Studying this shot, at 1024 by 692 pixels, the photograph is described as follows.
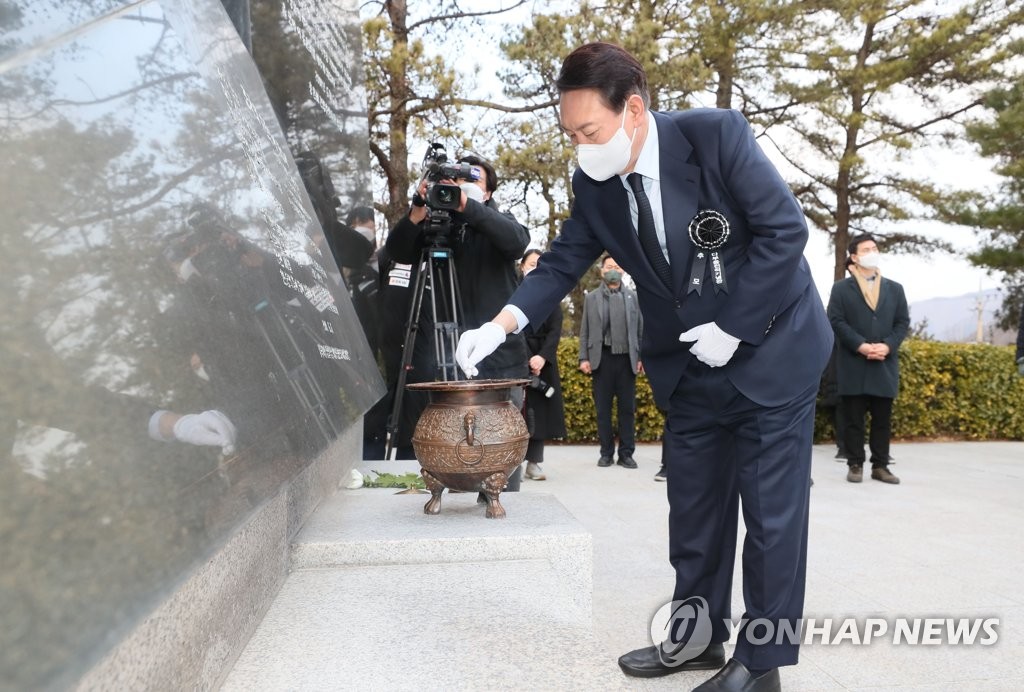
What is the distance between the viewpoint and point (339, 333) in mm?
3572

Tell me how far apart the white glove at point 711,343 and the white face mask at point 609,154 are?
0.47 m

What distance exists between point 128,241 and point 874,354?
18.7 ft

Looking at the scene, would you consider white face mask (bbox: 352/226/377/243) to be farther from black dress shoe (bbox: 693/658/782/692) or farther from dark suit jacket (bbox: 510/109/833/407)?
black dress shoe (bbox: 693/658/782/692)

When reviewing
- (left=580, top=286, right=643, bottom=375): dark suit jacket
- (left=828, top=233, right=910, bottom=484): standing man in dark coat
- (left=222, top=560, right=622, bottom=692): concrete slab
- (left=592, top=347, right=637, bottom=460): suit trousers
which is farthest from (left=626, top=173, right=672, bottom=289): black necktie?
(left=592, top=347, right=637, bottom=460): suit trousers

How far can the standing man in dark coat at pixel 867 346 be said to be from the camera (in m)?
6.16

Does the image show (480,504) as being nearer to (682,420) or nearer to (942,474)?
(682,420)

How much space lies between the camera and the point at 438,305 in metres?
3.92

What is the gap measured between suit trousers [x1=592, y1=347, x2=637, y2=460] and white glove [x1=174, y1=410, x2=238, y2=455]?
569cm

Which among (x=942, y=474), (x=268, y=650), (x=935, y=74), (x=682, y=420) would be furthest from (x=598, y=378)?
(x=935, y=74)

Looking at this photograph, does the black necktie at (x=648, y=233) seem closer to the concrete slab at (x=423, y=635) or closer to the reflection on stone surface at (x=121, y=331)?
the concrete slab at (x=423, y=635)

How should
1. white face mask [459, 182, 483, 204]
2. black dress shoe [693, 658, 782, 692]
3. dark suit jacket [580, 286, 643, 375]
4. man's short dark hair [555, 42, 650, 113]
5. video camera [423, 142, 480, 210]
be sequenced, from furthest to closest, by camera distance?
dark suit jacket [580, 286, 643, 375], white face mask [459, 182, 483, 204], video camera [423, 142, 480, 210], black dress shoe [693, 658, 782, 692], man's short dark hair [555, 42, 650, 113]

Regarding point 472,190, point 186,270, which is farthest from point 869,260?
point 186,270

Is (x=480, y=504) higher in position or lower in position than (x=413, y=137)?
lower

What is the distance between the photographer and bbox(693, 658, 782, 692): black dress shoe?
221cm
